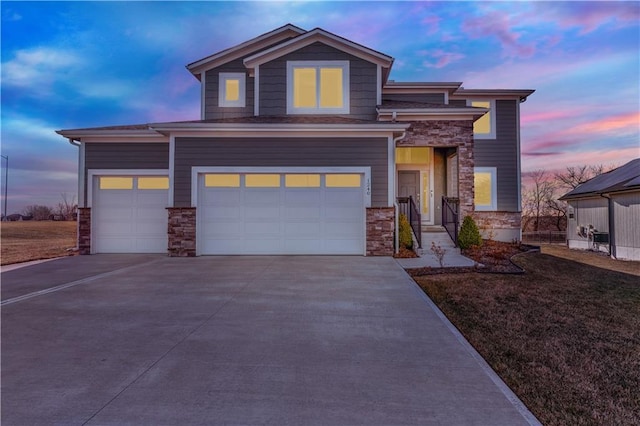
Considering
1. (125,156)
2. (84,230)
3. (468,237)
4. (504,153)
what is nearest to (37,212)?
(84,230)

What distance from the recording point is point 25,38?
447 inches

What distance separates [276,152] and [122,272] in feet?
17.2

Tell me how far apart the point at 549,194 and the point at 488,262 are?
26014 millimetres

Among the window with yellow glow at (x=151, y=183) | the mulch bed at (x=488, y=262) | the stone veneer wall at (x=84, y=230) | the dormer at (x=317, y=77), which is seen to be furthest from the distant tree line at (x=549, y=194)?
the stone veneer wall at (x=84, y=230)

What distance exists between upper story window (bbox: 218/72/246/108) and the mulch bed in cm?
968

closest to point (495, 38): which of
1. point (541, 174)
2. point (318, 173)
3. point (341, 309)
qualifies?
point (318, 173)

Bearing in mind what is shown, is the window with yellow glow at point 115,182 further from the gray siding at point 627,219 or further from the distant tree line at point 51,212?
the distant tree line at point 51,212

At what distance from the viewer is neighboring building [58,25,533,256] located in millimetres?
10266

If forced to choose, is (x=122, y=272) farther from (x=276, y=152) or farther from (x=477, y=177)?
(x=477, y=177)

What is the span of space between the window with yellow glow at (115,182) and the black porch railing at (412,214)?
30.5 feet

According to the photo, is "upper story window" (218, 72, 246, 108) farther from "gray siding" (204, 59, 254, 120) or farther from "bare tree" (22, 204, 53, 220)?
"bare tree" (22, 204, 53, 220)

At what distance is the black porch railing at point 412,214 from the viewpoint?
35.3ft

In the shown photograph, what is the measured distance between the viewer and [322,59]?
12.3m

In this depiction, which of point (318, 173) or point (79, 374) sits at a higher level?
point (318, 173)
